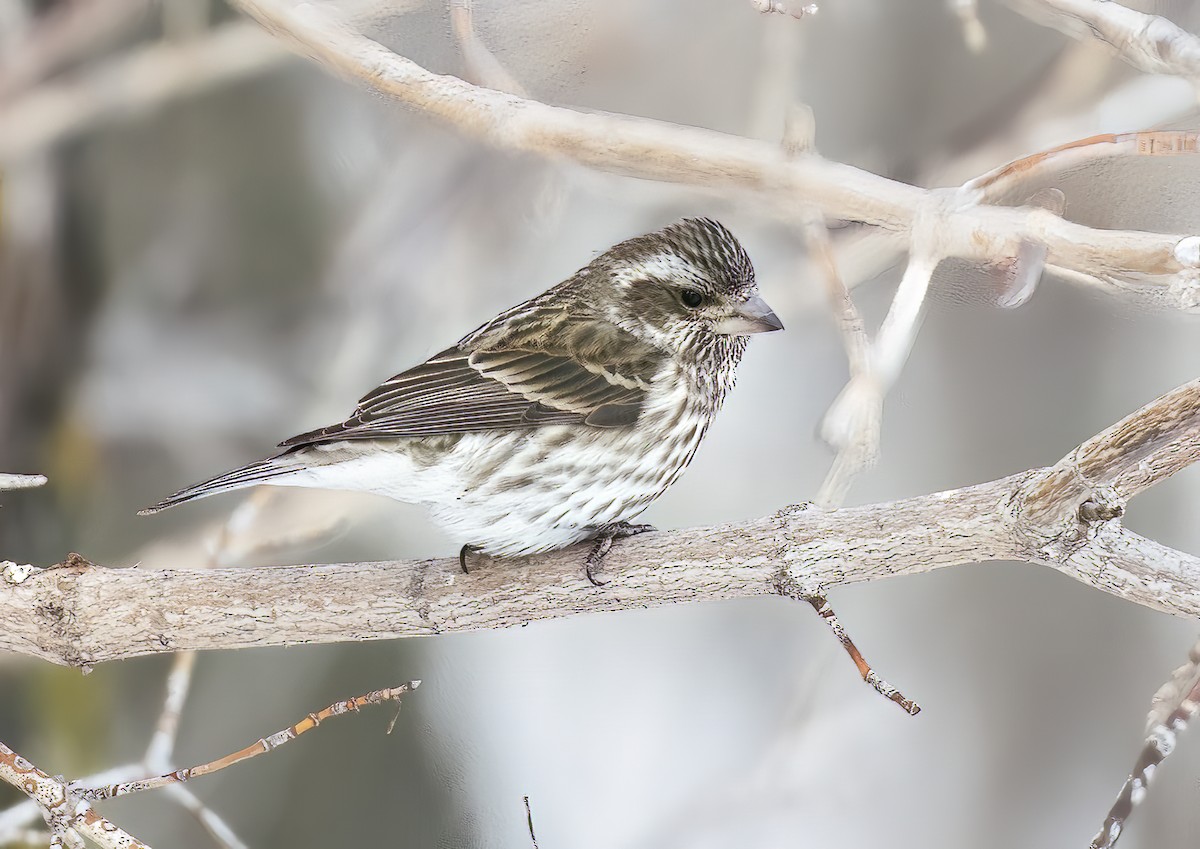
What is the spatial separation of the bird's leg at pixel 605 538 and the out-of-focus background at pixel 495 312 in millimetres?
175

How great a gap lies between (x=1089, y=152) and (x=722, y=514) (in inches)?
27.8

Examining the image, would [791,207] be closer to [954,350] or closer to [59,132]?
[954,350]

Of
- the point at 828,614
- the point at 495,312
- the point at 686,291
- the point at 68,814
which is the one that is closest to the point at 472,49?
the point at 495,312

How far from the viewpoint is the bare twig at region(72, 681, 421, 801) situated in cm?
143

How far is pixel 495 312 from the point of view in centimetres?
153

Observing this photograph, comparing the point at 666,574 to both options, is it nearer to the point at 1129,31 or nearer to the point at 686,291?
the point at 686,291

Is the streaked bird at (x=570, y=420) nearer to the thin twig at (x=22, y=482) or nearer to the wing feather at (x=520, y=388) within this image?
the wing feather at (x=520, y=388)

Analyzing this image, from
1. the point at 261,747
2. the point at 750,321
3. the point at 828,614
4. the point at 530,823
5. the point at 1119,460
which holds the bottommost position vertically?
the point at 530,823

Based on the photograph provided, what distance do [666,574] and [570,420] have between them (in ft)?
0.81

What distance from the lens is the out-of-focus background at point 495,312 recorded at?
1303 mm

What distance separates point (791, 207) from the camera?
1.43 m

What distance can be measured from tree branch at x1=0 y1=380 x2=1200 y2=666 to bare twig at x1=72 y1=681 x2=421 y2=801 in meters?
0.16

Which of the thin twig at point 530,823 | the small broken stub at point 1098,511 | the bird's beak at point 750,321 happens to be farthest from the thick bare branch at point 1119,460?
the thin twig at point 530,823

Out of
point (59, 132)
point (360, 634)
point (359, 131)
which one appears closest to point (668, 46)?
point (359, 131)
